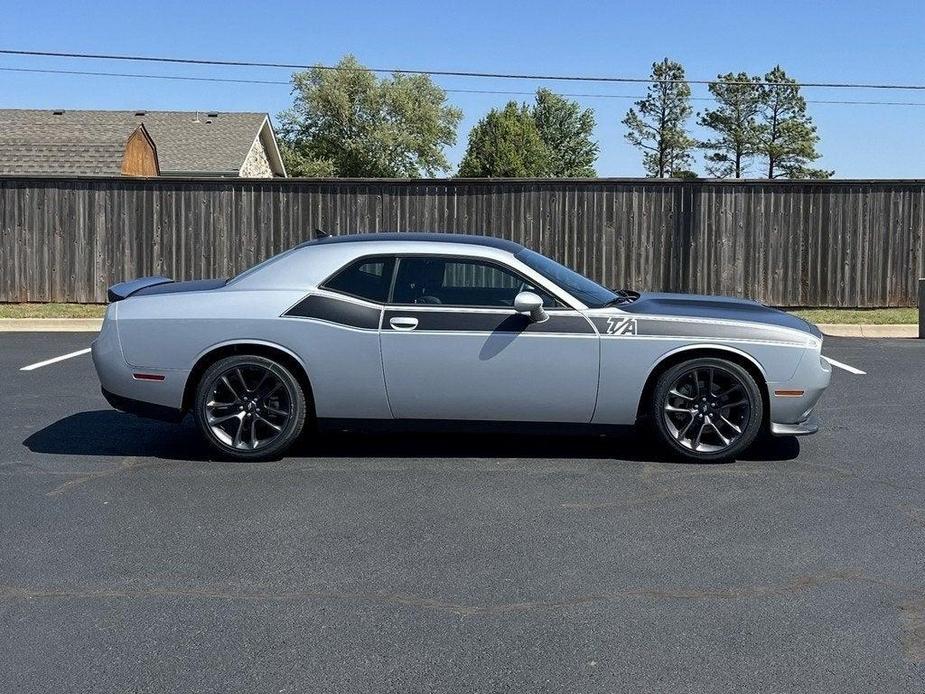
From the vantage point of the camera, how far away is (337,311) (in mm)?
7141

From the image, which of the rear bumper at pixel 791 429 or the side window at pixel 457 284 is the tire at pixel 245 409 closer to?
the side window at pixel 457 284

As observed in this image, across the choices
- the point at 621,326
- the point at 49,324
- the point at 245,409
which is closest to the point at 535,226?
the point at 49,324

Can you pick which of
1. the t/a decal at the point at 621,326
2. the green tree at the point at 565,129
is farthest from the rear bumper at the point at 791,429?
the green tree at the point at 565,129

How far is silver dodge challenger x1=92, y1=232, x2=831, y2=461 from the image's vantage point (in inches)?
277

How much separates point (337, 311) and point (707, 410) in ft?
8.15

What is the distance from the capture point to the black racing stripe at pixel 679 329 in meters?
7.02

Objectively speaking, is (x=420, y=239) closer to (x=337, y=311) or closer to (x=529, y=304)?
(x=337, y=311)

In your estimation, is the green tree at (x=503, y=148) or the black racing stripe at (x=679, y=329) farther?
the green tree at (x=503, y=148)

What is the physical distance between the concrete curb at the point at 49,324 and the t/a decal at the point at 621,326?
34.8 feet

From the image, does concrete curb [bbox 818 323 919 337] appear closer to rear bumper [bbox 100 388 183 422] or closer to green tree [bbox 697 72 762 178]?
rear bumper [bbox 100 388 183 422]

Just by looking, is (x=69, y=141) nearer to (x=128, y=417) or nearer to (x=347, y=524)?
(x=128, y=417)

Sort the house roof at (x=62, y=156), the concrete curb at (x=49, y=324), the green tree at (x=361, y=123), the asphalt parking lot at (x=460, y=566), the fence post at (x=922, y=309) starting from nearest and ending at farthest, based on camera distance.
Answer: the asphalt parking lot at (x=460, y=566) < the fence post at (x=922, y=309) < the concrete curb at (x=49, y=324) < the house roof at (x=62, y=156) < the green tree at (x=361, y=123)

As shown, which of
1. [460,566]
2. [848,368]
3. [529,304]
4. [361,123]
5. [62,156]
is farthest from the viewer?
[361,123]

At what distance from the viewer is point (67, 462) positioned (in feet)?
23.6
